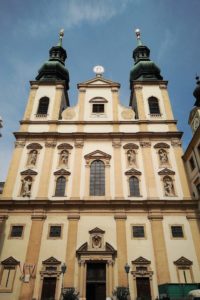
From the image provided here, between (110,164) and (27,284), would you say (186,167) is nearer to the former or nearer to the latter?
(110,164)

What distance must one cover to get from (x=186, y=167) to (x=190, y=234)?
5779 mm

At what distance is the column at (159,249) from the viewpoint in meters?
16.2

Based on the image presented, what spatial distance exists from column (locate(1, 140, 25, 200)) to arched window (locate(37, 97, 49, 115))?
14.0 feet

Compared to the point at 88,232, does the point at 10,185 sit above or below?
above

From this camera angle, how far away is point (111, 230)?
17984 millimetres

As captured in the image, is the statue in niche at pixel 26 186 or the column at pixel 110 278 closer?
the column at pixel 110 278

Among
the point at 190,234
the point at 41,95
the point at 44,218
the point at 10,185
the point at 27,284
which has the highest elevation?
the point at 41,95

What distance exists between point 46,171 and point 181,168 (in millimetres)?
11098

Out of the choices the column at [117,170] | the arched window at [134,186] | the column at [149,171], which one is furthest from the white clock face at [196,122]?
the arched window at [134,186]

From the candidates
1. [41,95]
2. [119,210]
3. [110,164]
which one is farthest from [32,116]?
[119,210]

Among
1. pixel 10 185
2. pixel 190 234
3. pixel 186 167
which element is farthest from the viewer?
pixel 186 167

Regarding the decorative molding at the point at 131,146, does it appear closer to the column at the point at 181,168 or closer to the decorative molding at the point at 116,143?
the decorative molding at the point at 116,143

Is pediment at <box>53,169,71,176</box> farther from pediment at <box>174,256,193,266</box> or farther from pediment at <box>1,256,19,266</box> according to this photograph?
pediment at <box>174,256,193,266</box>

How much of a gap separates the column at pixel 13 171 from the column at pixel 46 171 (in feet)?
7.07
